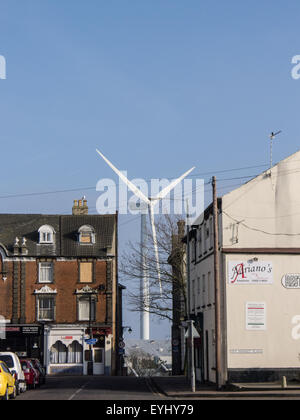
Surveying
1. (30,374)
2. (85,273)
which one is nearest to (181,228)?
(85,273)

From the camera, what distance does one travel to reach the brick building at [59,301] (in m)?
69.1

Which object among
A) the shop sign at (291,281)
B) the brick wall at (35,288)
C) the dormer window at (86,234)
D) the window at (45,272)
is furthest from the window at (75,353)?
the shop sign at (291,281)

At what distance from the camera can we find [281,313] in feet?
131

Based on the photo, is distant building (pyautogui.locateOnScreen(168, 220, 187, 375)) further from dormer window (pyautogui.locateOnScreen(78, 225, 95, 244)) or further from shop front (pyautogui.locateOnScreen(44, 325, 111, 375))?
dormer window (pyautogui.locateOnScreen(78, 225, 95, 244))

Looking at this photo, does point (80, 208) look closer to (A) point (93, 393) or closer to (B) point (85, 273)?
(B) point (85, 273)

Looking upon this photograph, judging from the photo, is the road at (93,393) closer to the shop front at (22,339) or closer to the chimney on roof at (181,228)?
the chimney on roof at (181,228)

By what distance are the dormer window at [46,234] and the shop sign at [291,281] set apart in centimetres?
3576

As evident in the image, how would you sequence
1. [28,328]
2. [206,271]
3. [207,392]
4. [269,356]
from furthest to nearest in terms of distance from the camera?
[28,328], [206,271], [269,356], [207,392]

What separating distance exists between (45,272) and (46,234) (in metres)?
3.72

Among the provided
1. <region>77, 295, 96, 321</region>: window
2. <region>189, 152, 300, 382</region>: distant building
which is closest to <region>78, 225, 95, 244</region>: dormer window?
<region>77, 295, 96, 321</region>: window

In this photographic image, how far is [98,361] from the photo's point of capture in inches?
2744

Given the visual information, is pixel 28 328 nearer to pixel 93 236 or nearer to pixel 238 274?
pixel 93 236
